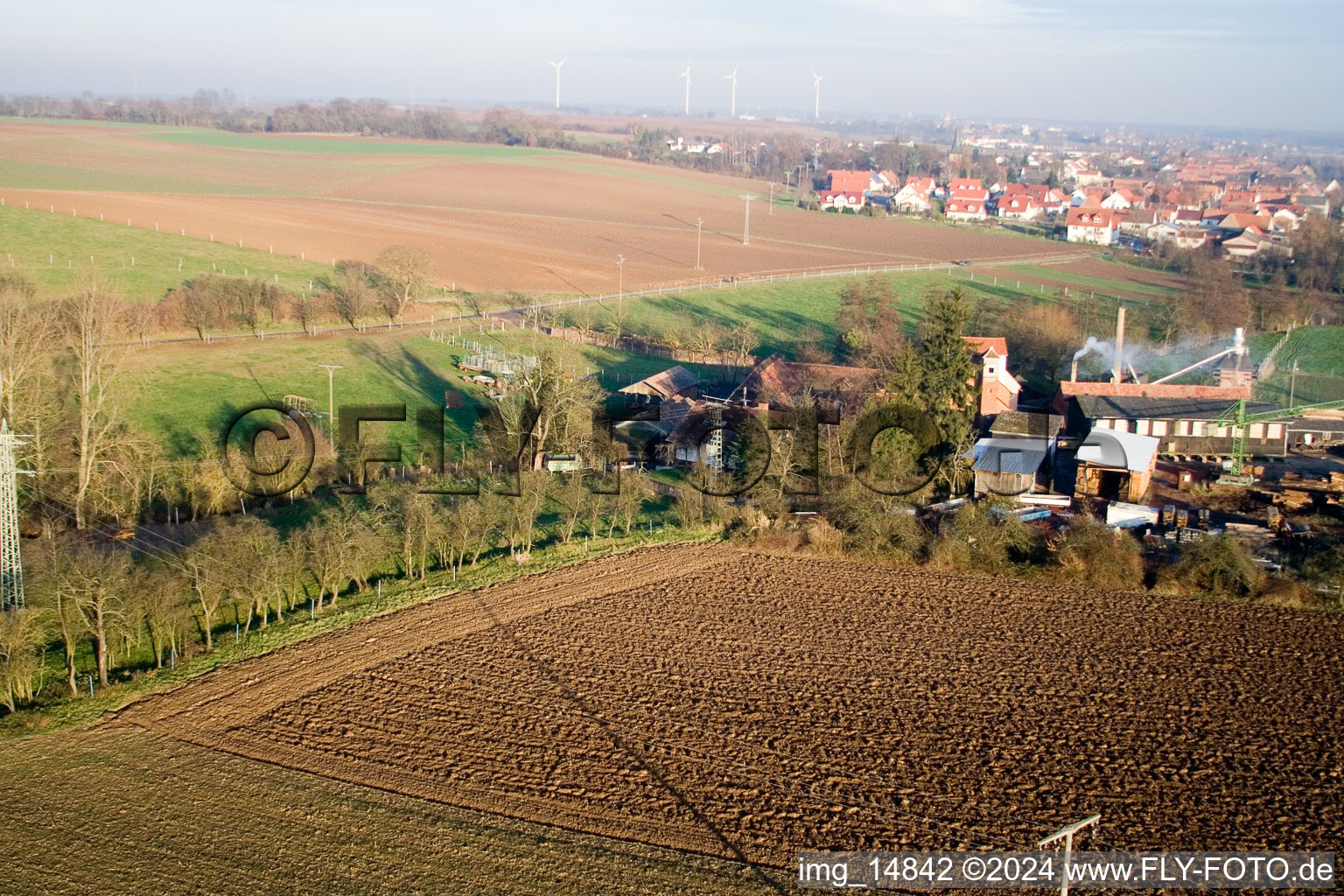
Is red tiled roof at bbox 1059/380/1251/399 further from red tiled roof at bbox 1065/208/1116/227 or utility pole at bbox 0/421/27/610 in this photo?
red tiled roof at bbox 1065/208/1116/227

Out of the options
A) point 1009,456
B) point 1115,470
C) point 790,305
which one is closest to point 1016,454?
point 1009,456


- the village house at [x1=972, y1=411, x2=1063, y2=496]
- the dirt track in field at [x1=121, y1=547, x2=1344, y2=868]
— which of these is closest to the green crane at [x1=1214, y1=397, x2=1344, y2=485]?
the village house at [x1=972, y1=411, x2=1063, y2=496]

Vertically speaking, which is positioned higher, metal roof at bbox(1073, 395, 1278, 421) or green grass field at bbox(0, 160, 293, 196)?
green grass field at bbox(0, 160, 293, 196)

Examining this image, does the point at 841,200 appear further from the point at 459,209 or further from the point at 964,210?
the point at 459,209

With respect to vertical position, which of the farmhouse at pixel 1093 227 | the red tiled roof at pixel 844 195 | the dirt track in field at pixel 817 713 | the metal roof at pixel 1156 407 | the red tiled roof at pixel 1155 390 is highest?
the red tiled roof at pixel 844 195

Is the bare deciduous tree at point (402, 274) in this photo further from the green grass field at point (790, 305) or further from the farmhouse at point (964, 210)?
the farmhouse at point (964, 210)

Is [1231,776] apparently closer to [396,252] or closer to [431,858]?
[431,858]

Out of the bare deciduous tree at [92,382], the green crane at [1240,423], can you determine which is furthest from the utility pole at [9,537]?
the green crane at [1240,423]

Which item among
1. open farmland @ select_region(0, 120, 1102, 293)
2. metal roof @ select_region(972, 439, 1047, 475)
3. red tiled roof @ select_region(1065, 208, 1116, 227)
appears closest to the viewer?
metal roof @ select_region(972, 439, 1047, 475)
